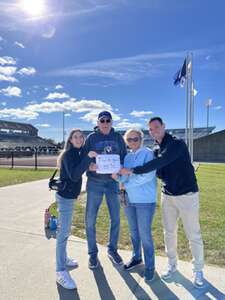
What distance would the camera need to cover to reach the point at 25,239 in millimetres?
5328

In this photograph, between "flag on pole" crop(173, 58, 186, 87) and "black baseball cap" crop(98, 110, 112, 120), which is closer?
"black baseball cap" crop(98, 110, 112, 120)

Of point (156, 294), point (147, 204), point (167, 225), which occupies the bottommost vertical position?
point (156, 294)

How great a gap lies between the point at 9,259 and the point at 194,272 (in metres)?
2.45

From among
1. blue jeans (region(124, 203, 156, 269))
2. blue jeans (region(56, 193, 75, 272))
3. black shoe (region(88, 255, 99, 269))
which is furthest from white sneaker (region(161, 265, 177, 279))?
blue jeans (region(56, 193, 75, 272))

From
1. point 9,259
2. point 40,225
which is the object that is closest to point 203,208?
point 40,225

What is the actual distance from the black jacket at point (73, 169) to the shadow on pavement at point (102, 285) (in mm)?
1009

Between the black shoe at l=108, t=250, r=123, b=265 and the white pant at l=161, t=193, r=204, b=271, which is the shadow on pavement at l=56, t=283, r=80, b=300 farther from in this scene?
the white pant at l=161, t=193, r=204, b=271

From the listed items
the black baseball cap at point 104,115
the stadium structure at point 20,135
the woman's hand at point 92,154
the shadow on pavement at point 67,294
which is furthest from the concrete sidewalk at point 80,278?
the stadium structure at point 20,135

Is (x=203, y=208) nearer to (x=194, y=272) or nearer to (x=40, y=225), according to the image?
(x=40, y=225)

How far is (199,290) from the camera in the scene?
345cm

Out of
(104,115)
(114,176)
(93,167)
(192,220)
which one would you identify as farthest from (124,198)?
(104,115)

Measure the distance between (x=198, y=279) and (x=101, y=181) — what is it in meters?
1.59

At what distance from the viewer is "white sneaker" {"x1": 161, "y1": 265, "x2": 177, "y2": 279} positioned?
12.4ft

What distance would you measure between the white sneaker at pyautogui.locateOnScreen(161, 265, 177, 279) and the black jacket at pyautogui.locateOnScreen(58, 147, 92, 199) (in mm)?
1407
